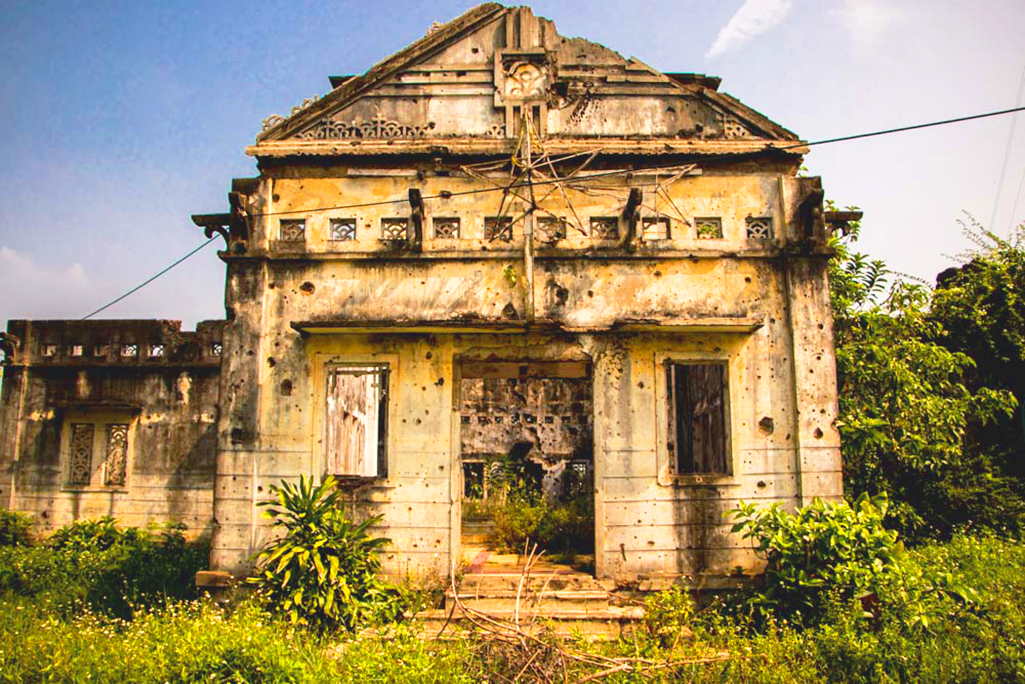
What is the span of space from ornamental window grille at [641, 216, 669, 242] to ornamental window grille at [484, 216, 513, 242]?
1.74 m

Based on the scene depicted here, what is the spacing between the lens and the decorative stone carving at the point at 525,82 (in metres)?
9.27

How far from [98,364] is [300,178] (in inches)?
314

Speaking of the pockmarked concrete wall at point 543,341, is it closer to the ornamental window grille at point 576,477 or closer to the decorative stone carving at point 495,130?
the decorative stone carving at point 495,130

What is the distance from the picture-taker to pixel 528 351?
872cm

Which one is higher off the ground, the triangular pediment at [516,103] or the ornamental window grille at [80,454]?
the triangular pediment at [516,103]

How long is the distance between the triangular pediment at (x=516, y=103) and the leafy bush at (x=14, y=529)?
377 inches

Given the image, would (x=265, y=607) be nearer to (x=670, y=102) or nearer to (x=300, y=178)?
(x=300, y=178)

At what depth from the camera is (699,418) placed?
12.4m

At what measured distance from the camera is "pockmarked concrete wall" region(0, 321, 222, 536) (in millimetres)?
13680

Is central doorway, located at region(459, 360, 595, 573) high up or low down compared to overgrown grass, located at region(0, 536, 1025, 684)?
up

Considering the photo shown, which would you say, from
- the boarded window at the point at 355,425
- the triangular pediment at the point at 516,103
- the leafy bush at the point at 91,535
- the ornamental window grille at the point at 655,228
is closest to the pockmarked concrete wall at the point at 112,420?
the leafy bush at the point at 91,535

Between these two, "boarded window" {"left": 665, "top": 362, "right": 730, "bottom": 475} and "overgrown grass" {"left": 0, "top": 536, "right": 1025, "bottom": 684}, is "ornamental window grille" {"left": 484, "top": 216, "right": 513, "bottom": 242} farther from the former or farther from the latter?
"overgrown grass" {"left": 0, "top": 536, "right": 1025, "bottom": 684}

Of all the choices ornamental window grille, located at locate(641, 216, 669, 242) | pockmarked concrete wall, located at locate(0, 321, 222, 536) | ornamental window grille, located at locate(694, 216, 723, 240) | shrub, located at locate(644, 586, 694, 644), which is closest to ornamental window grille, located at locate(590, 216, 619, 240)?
ornamental window grille, located at locate(641, 216, 669, 242)

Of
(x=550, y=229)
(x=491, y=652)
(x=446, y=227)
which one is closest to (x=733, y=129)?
(x=550, y=229)
